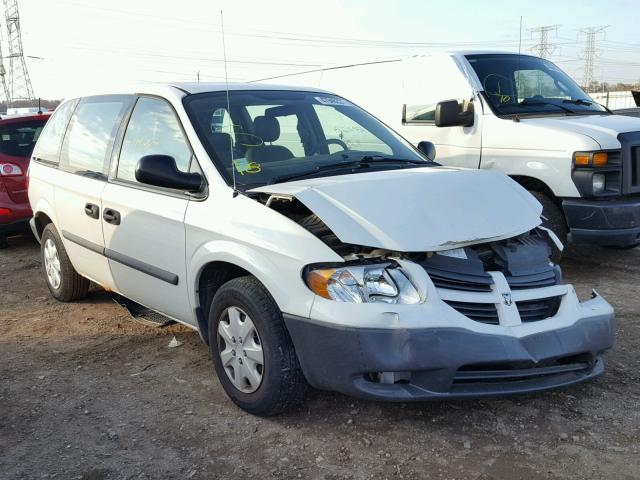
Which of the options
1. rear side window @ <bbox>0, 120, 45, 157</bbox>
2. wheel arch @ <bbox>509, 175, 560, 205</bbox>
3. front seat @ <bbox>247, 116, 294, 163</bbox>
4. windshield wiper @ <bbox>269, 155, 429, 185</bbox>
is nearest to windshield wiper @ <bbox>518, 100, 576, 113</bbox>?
wheel arch @ <bbox>509, 175, 560, 205</bbox>

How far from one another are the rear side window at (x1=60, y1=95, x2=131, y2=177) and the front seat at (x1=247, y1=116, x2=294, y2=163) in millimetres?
1077

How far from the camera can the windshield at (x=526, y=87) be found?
6285 mm

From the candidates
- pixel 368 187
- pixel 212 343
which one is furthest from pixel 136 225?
pixel 368 187

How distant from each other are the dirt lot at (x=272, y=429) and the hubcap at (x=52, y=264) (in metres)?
1.29

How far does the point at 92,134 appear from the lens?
478 centimetres

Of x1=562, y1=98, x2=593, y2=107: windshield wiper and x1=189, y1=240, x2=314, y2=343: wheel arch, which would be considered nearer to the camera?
x1=189, y1=240, x2=314, y2=343: wheel arch

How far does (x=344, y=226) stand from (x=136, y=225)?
1.64 metres

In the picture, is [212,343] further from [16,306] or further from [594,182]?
[594,182]

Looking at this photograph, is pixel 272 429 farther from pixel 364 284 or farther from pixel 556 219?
pixel 556 219

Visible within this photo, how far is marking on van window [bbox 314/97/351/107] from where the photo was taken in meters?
4.55

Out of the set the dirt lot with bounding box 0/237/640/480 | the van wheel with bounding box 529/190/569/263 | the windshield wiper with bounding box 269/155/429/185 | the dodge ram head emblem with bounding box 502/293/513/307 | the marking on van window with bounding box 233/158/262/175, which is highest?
the marking on van window with bounding box 233/158/262/175

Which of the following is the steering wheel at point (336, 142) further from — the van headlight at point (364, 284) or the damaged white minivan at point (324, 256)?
the van headlight at point (364, 284)

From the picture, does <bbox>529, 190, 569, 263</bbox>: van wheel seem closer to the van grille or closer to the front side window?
the van grille

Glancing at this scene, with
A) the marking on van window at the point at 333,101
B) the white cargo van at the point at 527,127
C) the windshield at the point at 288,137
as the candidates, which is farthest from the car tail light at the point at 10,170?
the marking on van window at the point at 333,101
